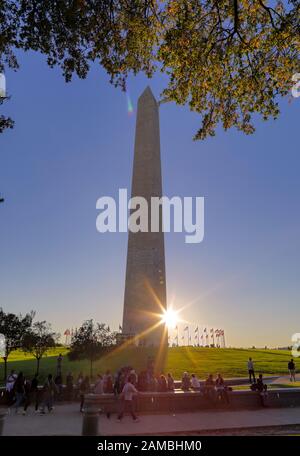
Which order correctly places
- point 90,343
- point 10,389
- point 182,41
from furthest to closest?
1. point 90,343
2. point 10,389
3. point 182,41

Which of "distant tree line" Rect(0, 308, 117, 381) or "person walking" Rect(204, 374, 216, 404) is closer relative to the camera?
"person walking" Rect(204, 374, 216, 404)

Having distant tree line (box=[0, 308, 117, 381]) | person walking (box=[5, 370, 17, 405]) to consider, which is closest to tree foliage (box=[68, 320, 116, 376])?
distant tree line (box=[0, 308, 117, 381])

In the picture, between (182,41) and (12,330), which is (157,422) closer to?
(182,41)

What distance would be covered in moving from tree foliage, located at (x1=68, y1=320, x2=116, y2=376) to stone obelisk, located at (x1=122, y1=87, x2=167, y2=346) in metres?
4.11

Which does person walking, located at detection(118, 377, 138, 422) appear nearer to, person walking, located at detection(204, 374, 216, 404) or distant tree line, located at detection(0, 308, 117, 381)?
person walking, located at detection(204, 374, 216, 404)

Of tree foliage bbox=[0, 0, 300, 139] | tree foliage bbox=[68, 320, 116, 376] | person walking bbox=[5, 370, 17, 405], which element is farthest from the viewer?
tree foliage bbox=[68, 320, 116, 376]

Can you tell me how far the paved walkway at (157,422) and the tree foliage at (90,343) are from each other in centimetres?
1410

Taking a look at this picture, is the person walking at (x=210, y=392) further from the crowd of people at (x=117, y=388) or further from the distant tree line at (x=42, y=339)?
the distant tree line at (x=42, y=339)

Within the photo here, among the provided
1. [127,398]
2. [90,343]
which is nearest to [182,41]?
[127,398]

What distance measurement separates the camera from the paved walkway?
38.4 ft

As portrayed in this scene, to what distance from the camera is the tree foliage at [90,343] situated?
98.6 ft

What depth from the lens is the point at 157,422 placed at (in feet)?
43.4

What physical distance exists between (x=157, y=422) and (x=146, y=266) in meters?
23.2
